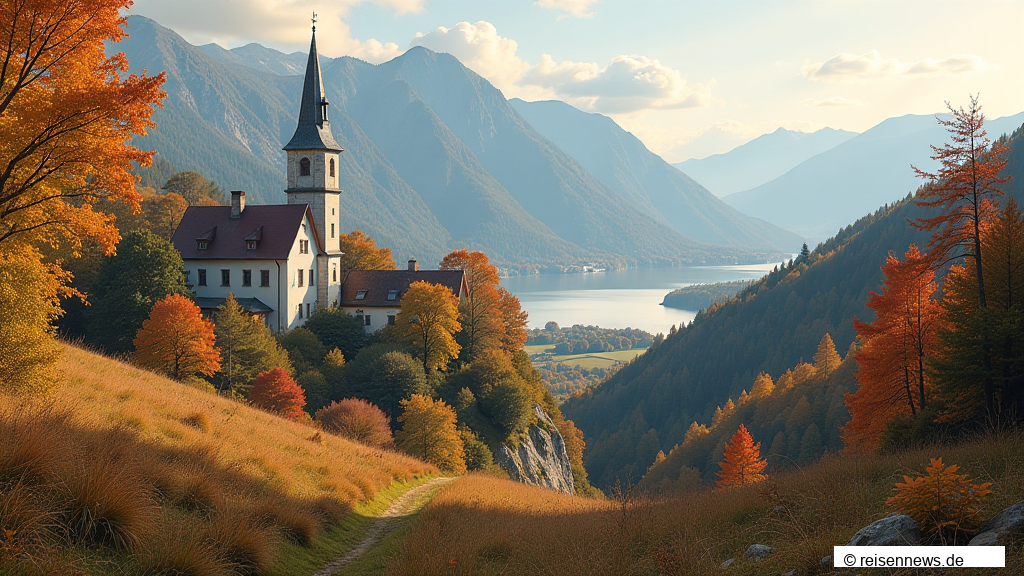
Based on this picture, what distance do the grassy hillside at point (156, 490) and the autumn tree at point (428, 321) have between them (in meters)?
31.3

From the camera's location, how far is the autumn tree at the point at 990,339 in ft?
59.6

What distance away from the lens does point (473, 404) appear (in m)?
48.7

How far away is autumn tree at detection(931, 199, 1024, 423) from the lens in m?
18.2

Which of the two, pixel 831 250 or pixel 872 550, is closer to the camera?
pixel 872 550

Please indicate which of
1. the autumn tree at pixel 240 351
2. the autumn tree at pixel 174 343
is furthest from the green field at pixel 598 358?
the autumn tree at pixel 174 343

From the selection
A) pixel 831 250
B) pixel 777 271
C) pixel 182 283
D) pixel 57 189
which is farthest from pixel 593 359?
pixel 57 189

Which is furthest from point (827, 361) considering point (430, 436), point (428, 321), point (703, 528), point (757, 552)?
point (757, 552)

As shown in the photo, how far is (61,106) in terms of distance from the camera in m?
11.0

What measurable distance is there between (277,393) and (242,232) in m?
20.4

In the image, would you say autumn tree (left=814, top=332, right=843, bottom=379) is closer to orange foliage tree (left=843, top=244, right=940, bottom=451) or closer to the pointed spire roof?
orange foliage tree (left=843, top=244, right=940, bottom=451)

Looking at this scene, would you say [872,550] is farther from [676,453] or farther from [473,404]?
[676,453]

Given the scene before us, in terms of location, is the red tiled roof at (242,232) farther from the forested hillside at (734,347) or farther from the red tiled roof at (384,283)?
the forested hillside at (734,347)

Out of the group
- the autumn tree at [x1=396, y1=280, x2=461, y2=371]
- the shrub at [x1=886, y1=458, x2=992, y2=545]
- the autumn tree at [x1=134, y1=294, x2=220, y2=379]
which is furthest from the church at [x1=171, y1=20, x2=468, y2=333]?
the shrub at [x1=886, y1=458, x2=992, y2=545]

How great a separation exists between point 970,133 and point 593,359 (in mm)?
147298
